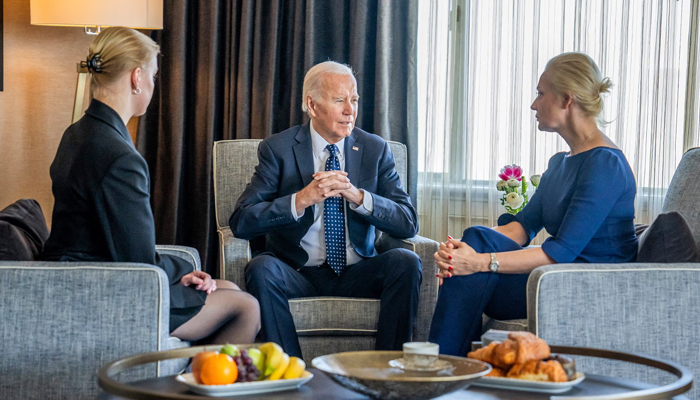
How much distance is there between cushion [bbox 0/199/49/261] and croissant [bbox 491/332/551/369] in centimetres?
134

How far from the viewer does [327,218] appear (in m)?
2.76

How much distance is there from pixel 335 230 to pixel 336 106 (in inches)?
19.2

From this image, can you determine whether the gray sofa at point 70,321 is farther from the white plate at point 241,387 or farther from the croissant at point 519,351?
the croissant at point 519,351

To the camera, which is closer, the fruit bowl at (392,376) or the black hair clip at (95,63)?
the fruit bowl at (392,376)

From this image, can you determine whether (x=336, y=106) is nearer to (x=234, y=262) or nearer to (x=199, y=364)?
(x=234, y=262)

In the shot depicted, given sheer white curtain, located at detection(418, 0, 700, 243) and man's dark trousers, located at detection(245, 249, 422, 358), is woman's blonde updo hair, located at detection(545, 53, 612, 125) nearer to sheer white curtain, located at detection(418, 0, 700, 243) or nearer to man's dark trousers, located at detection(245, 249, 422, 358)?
man's dark trousers, located at detection(245, 249, 422, 358)

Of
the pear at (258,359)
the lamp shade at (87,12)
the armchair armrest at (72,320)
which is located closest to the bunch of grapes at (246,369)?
the pear at (258,359)

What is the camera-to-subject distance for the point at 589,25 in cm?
342

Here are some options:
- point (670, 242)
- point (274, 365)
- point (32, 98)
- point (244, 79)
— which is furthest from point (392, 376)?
point (32, 98)

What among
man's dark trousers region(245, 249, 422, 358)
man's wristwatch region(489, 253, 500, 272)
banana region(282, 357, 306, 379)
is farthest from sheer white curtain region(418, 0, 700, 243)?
banana region(282, 357, 306, 379)

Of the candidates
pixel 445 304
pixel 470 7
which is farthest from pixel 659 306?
pixel 470 7

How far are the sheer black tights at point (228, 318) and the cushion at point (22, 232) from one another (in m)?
0.52

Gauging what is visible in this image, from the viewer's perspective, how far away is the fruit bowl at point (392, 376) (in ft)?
3.99

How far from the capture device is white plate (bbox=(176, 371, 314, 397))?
1.25m
